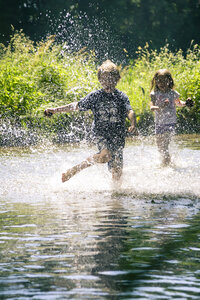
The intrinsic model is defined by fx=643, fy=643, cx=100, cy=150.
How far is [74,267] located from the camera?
13.0 ft

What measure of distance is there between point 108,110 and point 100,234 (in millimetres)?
2636

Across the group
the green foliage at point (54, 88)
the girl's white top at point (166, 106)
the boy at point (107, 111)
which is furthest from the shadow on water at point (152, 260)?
the green foliage at point (54, 88)

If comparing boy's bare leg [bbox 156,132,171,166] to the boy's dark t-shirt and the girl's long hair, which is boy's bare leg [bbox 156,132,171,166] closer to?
the girl's long hair

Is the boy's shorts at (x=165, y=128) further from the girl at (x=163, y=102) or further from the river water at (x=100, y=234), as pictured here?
the river water at (x=100, y=234)

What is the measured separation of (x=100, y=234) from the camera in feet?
16.2

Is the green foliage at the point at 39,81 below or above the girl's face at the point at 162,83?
above

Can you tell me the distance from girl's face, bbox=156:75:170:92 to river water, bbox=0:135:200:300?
3.86ft

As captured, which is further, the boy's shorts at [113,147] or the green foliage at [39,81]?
the green foliage at [39,81]

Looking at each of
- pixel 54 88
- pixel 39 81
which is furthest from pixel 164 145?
pixel 39 81

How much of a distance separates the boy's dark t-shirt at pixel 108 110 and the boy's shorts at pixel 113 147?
0.05 metres

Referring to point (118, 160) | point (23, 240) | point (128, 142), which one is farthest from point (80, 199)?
point (128, 142)

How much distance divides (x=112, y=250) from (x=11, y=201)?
8.35 ft

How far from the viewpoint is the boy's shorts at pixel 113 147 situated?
7.48 m

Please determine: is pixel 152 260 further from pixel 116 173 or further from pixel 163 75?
pixel 163 75
